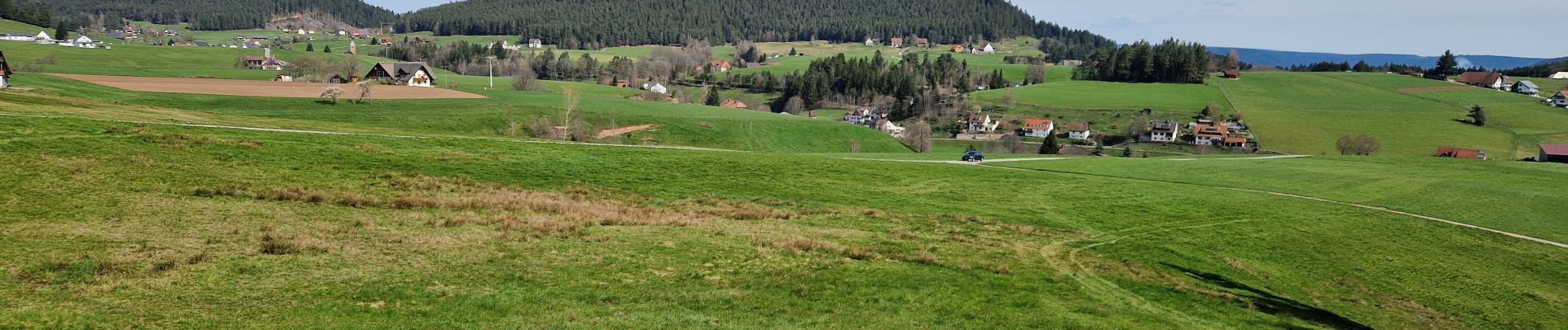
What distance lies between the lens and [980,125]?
6068 inches

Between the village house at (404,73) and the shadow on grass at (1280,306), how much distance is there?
12276 cm

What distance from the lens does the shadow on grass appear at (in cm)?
2098

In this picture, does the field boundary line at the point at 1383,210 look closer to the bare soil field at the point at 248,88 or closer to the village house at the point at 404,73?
the bare soil field at the point at 248,88

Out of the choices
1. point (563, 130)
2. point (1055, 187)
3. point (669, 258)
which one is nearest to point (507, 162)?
point (669, 258)

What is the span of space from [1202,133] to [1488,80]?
373ft

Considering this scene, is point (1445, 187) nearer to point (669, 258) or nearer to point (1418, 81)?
point (669, 258)

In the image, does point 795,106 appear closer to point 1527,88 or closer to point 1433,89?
point 1433,89

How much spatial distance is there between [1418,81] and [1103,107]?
94.0 metres

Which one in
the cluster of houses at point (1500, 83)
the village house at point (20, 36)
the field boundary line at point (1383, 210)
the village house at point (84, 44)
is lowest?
the field boundary line at point (1383, 210)

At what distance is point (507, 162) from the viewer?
125ft

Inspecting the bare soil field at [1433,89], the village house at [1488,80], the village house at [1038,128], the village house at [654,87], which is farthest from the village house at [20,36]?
the village house at [1488,80]

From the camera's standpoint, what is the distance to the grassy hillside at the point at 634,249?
54.2 feet

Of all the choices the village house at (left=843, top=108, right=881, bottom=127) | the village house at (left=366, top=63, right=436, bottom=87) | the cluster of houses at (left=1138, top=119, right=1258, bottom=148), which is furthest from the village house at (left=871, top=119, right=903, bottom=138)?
the village house at (left=366, top=63, right=436, bottom=87)

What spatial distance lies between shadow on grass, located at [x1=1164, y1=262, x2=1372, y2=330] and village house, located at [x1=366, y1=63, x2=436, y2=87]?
403ft
